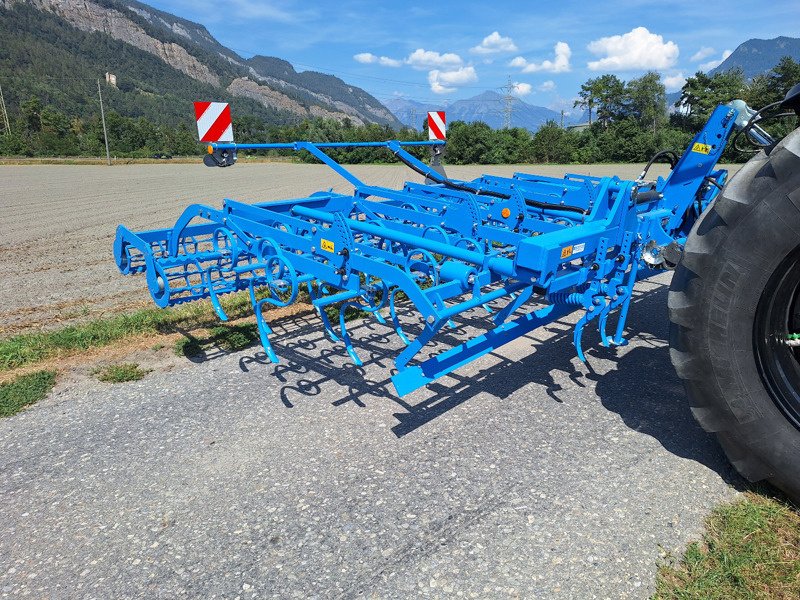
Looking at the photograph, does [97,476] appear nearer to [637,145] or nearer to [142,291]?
[142,291]

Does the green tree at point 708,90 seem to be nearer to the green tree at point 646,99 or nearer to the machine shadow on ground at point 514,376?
the green tree at point 646,99

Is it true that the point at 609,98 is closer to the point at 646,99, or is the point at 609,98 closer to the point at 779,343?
the point at 646,99

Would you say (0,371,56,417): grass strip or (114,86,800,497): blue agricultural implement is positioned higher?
(114,86,800,497): blue agricultural implement

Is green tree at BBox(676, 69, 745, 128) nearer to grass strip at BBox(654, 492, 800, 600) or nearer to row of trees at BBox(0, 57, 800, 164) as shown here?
row of trees at BBox(0, 57, 800, 164)

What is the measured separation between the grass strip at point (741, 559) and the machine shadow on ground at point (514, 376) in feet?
1.04

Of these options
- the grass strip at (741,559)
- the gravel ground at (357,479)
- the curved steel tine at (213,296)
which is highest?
the curved steel tine at (213,296)

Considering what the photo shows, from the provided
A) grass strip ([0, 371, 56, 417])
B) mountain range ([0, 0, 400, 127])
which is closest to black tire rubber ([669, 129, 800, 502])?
grass strip ([0, 371, 56, 417])

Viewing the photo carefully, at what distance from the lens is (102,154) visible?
5903cm

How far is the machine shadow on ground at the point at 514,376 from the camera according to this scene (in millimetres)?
3363

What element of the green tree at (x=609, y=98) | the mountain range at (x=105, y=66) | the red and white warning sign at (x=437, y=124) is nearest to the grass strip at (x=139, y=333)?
the red and white warning sign at (x=437, y=124)

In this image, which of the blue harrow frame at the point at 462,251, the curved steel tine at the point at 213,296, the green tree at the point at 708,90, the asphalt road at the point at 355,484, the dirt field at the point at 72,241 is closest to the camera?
the asphalt road at the point at 355,484

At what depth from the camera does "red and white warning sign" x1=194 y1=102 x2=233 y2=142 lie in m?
5.12

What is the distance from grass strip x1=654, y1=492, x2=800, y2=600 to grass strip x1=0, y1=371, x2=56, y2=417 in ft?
12.8

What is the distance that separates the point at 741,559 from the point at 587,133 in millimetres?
44486
